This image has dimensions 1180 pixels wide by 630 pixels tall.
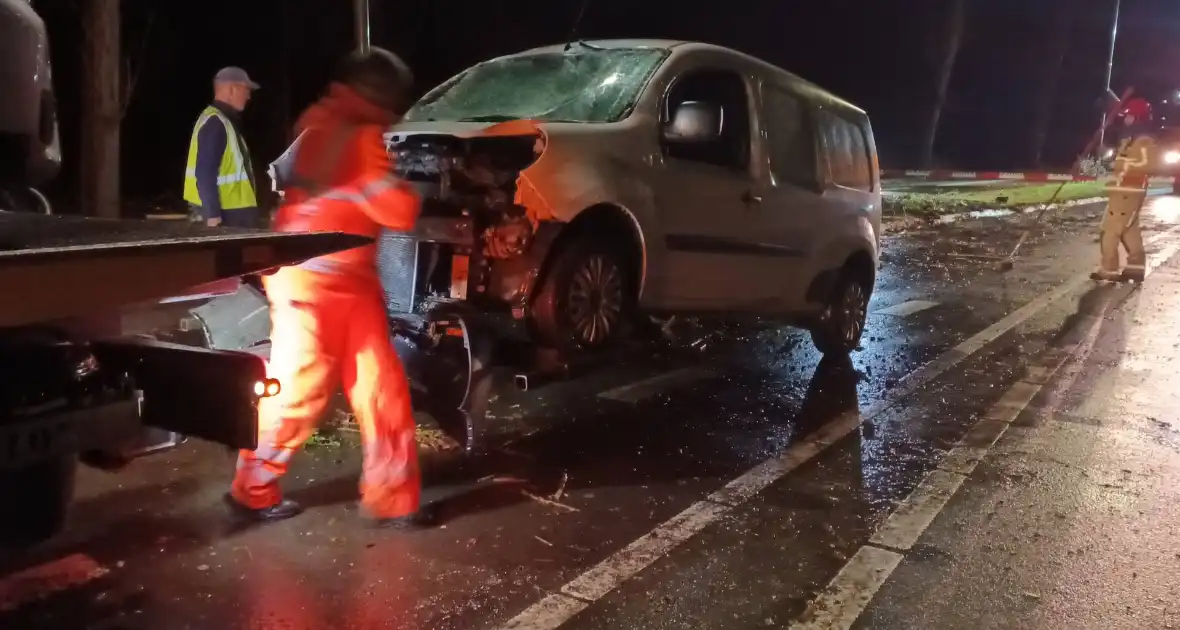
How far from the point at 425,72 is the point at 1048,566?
815 inches

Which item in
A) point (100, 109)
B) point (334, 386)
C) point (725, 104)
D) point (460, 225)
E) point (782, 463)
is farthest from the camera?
point (100, 109)

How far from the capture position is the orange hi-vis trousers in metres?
3.69

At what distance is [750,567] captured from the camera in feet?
12.2

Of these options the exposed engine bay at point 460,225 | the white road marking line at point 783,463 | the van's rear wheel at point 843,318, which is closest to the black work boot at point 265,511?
the exposed engine bay at point 460,225

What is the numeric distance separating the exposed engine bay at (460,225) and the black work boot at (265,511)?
45.0 inches

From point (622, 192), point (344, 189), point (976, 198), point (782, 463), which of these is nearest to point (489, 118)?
point (622, 192)

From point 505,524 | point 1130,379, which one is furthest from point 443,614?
point 1130,379

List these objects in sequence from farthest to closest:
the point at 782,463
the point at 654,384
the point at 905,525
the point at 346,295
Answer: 1. the point at 654,384
2. the point at 782,463
3. the point at 905,525
4. the point at 346,295

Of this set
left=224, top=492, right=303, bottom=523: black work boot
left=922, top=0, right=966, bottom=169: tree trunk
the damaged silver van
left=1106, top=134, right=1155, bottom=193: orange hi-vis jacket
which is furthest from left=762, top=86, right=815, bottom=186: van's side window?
left=922, top=0, right=966, bottom=169: tree trunk

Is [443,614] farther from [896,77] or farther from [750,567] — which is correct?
[896,77]

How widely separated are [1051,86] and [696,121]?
1921 inches

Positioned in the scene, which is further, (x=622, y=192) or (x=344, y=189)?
(x=622, y=192)

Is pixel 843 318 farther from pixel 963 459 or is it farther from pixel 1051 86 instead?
pixel 1051 86

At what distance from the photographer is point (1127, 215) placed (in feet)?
40.3
